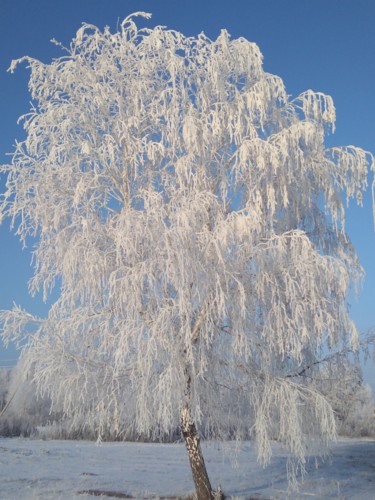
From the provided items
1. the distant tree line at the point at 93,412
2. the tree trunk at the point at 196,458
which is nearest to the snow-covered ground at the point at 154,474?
the distant tree line at the point at 93,412

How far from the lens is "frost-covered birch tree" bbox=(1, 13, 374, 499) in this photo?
7801 millimetres

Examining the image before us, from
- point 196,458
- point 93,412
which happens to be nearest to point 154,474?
point 196,458

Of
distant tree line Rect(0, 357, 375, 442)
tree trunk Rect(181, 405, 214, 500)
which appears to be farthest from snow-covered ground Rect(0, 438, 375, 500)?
tree trunk Rect(181, 405, 214, 500)

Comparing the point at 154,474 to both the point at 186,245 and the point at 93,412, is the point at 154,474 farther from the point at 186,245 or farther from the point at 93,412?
the point at 186,245

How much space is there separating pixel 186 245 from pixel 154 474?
28.3ft

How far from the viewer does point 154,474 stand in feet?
44.9

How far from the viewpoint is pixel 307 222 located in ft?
32.0

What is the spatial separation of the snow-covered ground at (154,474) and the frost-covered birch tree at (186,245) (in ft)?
8.42

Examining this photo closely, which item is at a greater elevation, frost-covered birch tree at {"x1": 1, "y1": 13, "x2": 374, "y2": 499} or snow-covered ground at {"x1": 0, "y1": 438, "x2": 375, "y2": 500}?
frost-covered birch tree at {"x1": 1, "y1": 13, "x2": 374, "y2": 499}

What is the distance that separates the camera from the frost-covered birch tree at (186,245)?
25.6ft

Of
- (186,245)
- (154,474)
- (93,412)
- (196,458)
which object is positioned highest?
(186,245)

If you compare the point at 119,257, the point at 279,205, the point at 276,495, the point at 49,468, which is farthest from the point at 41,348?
the point at 49,468

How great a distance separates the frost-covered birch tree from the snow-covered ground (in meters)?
2.57

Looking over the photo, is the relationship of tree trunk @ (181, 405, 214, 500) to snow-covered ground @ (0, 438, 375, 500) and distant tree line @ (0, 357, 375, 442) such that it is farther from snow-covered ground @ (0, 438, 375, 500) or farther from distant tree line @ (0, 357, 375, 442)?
snow-covered ground @ (0, 438, 375, 500)
